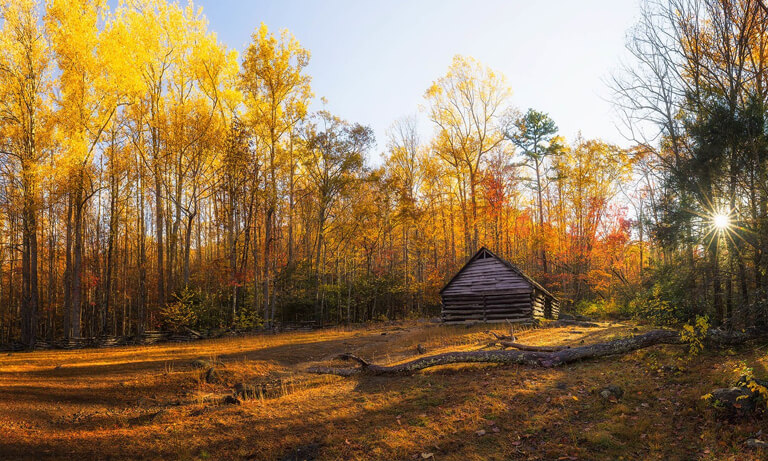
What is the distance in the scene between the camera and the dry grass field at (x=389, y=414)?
657cm

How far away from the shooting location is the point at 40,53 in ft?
62.6

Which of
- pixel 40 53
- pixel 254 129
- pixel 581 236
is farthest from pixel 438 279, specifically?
pixel 40 53

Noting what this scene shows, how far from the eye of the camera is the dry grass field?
21.6 feet

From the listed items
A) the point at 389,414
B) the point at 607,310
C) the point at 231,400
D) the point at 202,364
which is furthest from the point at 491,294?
the point at 231,400

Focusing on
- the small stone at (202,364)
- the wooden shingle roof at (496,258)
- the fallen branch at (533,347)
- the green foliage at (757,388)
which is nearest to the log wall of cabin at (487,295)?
the wooden shingle roof at (496,258)

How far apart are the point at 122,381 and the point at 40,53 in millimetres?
17752

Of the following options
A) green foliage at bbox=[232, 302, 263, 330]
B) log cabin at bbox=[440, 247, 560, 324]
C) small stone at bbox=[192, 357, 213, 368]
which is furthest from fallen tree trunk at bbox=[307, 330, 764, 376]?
green foliage at bbox=[232, 302, 263, 330]

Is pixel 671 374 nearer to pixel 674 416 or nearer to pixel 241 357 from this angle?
pixel 674 416

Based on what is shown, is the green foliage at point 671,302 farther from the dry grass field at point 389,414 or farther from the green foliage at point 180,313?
the green foliage at point 180,313

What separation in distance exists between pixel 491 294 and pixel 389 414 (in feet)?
53.3

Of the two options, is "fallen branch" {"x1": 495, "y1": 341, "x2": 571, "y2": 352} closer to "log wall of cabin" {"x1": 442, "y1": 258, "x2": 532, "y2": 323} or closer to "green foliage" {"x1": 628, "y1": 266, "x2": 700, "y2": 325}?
"green foliage" {"x1": 628, "y1": 266, "x2": 700, "y2": 325}

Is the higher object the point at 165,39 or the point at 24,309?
the point at 165,39

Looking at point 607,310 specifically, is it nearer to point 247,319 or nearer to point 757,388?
point 757,388

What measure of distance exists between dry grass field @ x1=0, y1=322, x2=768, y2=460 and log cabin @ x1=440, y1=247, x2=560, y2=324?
464 inches
